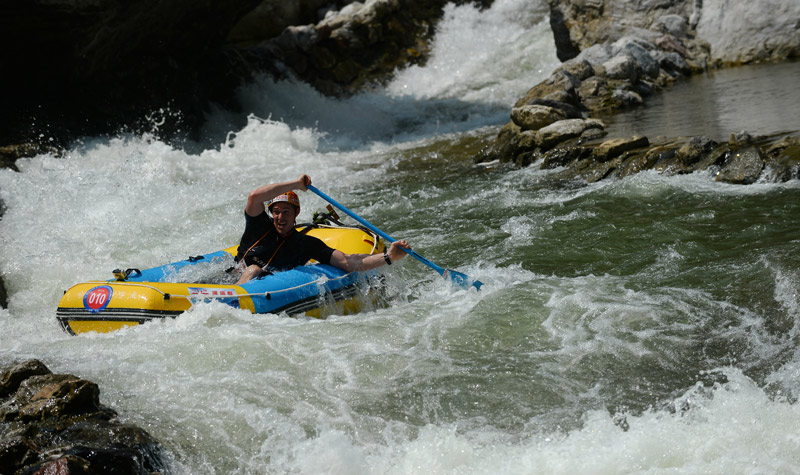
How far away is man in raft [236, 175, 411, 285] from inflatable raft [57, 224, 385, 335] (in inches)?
3.4

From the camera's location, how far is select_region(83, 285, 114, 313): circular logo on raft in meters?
5.20

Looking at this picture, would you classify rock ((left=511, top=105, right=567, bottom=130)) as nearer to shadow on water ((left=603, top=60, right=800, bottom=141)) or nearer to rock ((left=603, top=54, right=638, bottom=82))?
shadow on water ((left=603, top=60, right=800, bottom=141))

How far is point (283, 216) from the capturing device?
5.62m

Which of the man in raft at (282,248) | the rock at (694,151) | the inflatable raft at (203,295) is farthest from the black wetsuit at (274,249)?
the rock at (694,151)

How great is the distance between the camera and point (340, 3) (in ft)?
70.9

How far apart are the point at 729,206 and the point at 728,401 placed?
11.7 feet

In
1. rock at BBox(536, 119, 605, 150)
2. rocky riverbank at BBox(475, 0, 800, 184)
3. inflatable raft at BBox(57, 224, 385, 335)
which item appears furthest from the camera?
rock at BBox(536, 119, 605, 150)

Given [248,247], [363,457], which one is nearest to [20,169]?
[248,247]

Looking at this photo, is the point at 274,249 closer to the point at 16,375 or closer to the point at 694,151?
the point at 16,375

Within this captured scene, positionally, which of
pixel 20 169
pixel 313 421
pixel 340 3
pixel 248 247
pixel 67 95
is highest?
pixel 340 3

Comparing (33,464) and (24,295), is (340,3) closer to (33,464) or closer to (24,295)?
(24,295)

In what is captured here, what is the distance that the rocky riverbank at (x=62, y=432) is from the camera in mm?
3289

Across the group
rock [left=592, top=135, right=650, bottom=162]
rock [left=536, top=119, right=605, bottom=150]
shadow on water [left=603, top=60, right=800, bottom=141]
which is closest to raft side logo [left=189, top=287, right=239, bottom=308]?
rock [left=592, top=135, right=650, bottom=162]

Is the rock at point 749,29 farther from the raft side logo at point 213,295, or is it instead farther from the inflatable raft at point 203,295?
the raft side logo at point 213,295
